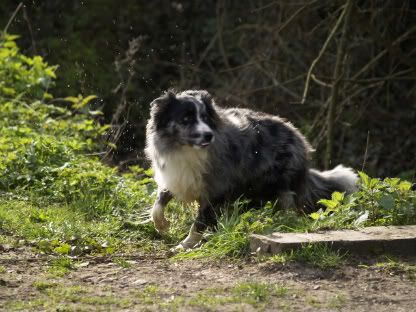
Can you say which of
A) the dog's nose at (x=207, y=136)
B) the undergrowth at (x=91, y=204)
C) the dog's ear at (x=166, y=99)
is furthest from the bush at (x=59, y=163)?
the dog's nose at (x=207, y=136)

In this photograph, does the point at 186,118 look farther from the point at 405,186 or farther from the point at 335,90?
the point at 335,90

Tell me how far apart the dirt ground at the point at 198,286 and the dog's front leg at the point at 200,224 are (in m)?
0.71

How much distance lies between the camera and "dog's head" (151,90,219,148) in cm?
575

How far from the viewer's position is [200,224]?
5824 mm

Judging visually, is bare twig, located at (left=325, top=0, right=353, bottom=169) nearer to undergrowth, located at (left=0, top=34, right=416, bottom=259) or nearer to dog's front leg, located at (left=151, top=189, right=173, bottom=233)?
undergrowth, located at (left=0, top=34, right=416, bottom=259)

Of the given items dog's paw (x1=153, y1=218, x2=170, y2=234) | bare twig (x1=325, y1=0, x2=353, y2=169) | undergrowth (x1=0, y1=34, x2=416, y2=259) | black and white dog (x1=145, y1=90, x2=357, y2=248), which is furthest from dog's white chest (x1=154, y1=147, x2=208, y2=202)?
bare twig (x1=325, y1=0, x2=353, y2=169)

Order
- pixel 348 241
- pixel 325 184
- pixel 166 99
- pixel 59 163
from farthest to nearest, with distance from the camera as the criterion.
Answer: pixel 59 163 → pixel 325 184 → pixel 166 99 → pixel 348 241

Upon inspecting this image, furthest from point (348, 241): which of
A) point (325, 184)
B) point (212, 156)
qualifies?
point (325, 184)

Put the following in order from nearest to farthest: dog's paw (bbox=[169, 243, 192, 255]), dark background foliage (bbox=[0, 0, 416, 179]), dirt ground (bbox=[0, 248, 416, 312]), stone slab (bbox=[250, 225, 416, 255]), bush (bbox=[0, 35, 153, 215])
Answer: dirt ground (bbox=[0, 248, 416, 312]) → stone slab (bbox=[250, 225, 416, 255]) → dog's paw (bbox=[169, 243, 192, 255]) → bush (bbox=[0, 35, 153, 215]) → dark background foliage (bbox=[0, 0, 416, 179])

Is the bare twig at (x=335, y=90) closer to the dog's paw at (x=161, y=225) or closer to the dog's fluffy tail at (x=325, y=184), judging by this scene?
the dog's fluffy tail at (x=325, y=184)

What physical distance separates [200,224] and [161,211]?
361mm

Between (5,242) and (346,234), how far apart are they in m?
2.39

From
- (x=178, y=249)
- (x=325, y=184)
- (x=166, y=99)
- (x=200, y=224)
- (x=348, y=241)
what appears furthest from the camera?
(x=325, y=184)

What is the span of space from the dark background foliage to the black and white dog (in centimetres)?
212
